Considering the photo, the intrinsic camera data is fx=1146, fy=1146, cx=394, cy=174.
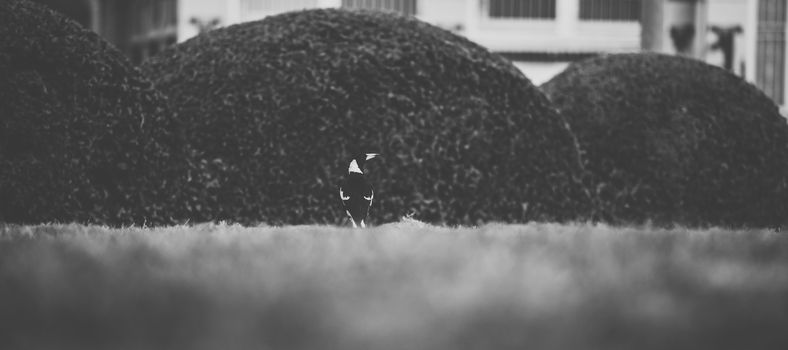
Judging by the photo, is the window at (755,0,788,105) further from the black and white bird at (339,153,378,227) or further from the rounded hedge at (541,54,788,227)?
the black and white bird at (339,153,378,227)

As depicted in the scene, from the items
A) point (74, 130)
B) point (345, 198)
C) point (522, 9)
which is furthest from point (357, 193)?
point (522, 9)

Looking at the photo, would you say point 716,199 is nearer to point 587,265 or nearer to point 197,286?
point 587,265

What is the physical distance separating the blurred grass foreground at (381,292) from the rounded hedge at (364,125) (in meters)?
1.57

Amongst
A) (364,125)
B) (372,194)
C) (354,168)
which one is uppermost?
(364,125)

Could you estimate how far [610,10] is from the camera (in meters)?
19.5

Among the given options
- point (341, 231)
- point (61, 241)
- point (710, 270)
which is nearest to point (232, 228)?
point (341, 231)

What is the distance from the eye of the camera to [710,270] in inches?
184

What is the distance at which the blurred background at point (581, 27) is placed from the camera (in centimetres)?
1847

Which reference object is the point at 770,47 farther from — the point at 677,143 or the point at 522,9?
the point at 677,143

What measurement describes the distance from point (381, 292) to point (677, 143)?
5.54m

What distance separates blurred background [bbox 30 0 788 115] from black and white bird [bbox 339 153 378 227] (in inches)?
452

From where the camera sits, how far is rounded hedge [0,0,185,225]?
6484 mm

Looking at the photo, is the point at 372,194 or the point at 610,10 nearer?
the point at 372,194

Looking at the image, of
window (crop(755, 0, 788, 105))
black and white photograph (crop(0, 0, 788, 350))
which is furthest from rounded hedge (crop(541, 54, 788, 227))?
window (crop(755, 0, 788, 105))
